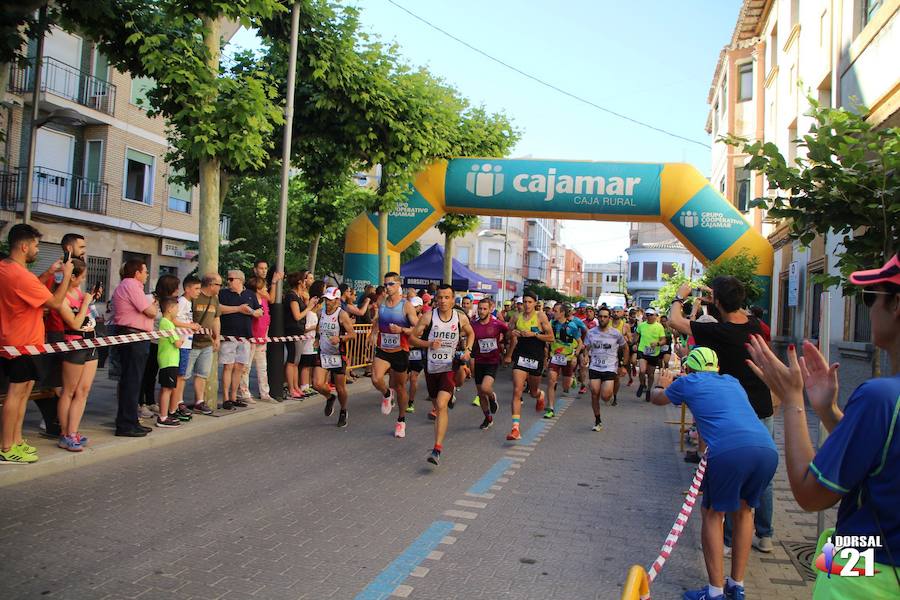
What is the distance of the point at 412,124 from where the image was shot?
51.1ft

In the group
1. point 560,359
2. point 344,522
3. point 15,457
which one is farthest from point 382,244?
point 344,522

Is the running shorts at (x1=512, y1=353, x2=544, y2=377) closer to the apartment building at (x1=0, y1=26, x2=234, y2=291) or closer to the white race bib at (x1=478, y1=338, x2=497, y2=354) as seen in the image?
the white race bib at (x1=478, y1=338, x2=497, y2=354)

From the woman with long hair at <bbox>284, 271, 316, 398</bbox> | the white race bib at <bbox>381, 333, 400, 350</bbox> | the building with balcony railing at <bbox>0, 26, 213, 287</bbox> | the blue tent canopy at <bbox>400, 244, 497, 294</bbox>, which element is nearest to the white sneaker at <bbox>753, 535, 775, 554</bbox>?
the white race bib at <bbox>381, 333, 400, 350</bbox>

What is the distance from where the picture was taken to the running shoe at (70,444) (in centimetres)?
722

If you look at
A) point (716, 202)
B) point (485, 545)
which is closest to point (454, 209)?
point (716, 202)

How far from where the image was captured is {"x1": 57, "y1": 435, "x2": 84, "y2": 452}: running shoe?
7.22 metres

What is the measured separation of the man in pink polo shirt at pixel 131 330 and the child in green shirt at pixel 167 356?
478 millimetres

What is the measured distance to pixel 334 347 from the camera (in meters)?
10.3

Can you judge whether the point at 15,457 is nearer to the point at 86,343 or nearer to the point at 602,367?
the point at 86,343

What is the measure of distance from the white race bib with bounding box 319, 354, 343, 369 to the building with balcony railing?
14.6m

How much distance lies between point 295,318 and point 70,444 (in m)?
5.18

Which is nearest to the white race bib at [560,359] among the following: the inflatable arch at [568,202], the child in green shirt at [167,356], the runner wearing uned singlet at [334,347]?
the runner wearing uned singlet at [334,347]

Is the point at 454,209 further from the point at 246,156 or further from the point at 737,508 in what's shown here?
the point at 737,508

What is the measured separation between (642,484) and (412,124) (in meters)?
10.1
